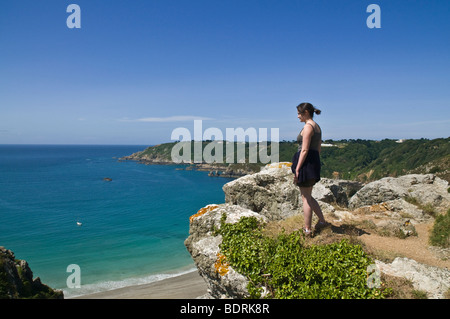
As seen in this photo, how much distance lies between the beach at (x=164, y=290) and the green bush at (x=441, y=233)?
19.7 meters

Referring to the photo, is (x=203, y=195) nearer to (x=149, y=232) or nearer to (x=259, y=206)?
(x=149, y=232)

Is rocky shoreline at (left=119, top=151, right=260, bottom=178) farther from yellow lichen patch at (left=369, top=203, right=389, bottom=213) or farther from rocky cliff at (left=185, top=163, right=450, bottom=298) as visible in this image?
yellow lichen patch at (left=369, top=203, right=389, bottom=213)

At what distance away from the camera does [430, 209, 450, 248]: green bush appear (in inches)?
276

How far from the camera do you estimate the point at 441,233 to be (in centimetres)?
740

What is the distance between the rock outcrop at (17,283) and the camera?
15.1 meters

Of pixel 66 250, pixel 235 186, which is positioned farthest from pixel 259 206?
pixel 66 250

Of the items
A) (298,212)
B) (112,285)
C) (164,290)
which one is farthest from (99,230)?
(298,212)

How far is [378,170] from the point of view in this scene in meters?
90.9

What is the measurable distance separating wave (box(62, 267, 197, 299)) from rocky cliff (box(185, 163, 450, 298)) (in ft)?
70.8

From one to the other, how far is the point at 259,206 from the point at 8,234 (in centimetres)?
5058

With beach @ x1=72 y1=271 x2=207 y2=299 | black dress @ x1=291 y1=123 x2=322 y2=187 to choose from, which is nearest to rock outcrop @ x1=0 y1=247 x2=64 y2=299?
beach @ x1=72 y1=271 x2=207 y2=299

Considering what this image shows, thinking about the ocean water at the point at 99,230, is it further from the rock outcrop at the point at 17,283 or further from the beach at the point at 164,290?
the rock outcrop at the point at 17,283

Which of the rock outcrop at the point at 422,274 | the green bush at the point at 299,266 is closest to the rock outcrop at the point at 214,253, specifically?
the green bush at the point at 299,266

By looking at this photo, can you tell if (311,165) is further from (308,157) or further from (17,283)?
(17,283)
